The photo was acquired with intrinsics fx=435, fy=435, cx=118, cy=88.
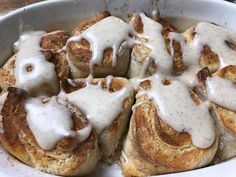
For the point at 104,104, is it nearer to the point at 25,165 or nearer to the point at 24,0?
the point at 25,165

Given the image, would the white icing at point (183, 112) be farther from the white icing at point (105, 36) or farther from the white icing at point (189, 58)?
the white icing at point (105, 36)

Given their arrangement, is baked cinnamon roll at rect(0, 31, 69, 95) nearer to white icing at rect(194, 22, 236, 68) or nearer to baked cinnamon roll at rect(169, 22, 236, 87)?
baked cinnamon roll at rect(169, 22, 236, 87)

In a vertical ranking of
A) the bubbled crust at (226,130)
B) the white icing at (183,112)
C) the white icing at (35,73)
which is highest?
the white icing at (35,73)

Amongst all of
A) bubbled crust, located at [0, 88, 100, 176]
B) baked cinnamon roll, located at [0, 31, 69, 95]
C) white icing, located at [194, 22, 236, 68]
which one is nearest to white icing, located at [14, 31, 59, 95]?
baked cinnamon roll, located at [0, 31, 69, 95]

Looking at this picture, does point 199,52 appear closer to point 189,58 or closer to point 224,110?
point 189,58

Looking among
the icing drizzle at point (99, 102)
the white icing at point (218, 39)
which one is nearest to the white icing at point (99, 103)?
the icing drizzle at point (99, 102)
